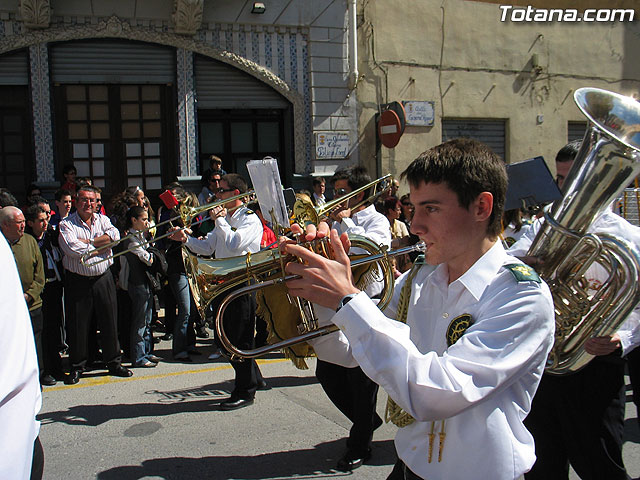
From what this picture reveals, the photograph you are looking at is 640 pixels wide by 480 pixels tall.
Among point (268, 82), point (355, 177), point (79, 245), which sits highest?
point (268, 82)

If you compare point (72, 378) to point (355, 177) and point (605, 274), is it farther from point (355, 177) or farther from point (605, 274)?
point (605, 274)

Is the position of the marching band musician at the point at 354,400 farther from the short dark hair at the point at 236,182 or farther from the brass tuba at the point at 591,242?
the short dark hair at the point at 236,182

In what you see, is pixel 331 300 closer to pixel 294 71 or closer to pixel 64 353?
pixel 64 353

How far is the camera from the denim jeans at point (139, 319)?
Result: 6629mm

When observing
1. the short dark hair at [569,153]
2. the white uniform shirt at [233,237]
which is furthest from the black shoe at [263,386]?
the short dark hair at [569,153]

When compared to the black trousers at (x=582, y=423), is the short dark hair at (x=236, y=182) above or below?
above

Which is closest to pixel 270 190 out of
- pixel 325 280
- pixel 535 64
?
pixel 325 280

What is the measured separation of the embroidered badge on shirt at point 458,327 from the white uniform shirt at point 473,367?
0.08ft

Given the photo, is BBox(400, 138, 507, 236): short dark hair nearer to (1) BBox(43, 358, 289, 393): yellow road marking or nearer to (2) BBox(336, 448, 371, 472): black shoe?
(2) BBox(336, 448, 371, 472): black shoe

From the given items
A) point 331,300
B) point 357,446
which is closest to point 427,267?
point 331,300

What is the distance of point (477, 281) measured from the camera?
1814 mm

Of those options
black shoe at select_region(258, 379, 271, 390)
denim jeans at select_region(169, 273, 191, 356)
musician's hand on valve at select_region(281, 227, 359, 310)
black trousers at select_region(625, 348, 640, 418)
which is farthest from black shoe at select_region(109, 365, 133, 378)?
musician's hand on valve at select_region(281, 227, 359, 310)

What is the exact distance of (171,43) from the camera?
35.8ft

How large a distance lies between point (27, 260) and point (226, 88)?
21.5 feet
